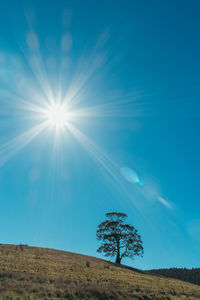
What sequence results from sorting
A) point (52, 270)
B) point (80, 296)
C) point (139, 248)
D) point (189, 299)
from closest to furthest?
point (80, 296), point (189, 299), point (52, 270), point (139, 248)

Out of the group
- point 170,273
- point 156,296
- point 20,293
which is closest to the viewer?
point 20,293

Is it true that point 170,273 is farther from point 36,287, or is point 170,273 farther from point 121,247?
point 36,287

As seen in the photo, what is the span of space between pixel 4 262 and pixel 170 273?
1746 inches

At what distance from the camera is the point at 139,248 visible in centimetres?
4769

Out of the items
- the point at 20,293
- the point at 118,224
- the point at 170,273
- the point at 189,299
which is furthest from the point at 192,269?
the point at 20,293

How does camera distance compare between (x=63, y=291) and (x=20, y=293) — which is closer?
(x=20, y=293)

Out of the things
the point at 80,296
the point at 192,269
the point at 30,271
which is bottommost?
the point at 80,296

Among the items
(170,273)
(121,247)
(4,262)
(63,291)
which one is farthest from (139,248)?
(63,291)

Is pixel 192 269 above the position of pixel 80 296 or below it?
above

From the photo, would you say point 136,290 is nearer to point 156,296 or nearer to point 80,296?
point 156,296

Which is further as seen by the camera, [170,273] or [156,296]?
[170,273]

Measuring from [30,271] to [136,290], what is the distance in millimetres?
10258

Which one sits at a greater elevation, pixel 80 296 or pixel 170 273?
pixel 170 273

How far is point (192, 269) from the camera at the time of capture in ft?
186
